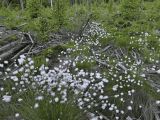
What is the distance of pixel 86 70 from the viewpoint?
6777 mm

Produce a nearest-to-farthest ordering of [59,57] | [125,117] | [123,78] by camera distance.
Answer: [125,117] → [123,78] → [59,57]

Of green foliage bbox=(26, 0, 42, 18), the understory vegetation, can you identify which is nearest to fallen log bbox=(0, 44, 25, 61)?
the understory vegetation

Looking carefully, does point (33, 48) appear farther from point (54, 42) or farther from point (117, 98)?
point (117, 98)

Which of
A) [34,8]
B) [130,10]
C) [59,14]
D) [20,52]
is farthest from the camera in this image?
[130,10]

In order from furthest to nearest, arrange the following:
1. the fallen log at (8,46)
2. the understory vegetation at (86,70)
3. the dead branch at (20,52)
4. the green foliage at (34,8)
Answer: the green foliage at (34,8) < the fallen log at (8,46) < the dead branch at (20,52) < the understory vegetation at (86,70)

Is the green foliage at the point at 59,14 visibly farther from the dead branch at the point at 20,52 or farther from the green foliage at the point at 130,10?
the green foliage at the point at 130,10

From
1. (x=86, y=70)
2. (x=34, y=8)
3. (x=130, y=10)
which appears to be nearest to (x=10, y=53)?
(x=86, y=70)

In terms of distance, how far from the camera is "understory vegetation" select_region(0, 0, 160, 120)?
5297 millimetres

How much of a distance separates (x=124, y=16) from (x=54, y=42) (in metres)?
3.55

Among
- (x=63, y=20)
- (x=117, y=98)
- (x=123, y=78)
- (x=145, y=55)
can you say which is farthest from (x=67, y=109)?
(x=63, y=20)

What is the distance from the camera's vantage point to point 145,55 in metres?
7.90

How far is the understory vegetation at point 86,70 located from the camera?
17.4 feet

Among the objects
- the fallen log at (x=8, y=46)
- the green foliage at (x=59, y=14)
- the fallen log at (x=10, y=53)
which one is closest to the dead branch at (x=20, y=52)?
the fallen log at (x=10, y=53)

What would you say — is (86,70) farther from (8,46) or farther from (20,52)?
(8,46)
